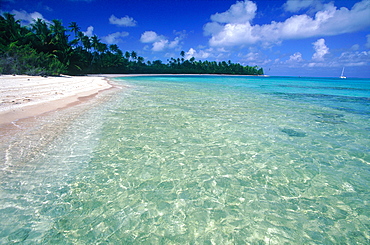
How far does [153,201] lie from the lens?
3.04 metres

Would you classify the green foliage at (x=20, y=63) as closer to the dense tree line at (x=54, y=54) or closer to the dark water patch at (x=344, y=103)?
the dense tree line at (x=54, y=54)

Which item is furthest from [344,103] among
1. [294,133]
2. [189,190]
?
[189,190]

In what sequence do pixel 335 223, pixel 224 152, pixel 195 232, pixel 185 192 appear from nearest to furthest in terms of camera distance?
pixel 195 232 → pixel 335 223 → pixel 185 192 → pixel 224 152

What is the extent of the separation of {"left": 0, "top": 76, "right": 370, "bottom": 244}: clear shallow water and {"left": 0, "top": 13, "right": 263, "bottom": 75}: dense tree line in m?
24.4

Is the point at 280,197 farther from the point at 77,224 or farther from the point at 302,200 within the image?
the point at 77,224

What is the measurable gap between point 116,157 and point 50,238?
2.20 metres

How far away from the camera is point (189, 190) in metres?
3.35

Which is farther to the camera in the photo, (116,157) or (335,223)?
(116,157)

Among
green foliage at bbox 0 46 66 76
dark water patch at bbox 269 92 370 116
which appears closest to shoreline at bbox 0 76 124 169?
dark water patch at bbox 269 92 370 116

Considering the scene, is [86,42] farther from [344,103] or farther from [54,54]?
[344,103]

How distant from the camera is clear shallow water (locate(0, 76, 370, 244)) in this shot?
249cm

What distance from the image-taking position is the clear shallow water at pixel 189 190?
2485 mm

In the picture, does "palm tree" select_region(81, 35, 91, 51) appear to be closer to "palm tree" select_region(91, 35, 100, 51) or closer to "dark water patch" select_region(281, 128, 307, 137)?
"palm tree" select_region(91, 35, 100, 51)

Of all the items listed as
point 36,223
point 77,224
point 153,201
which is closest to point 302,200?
point 153,201
